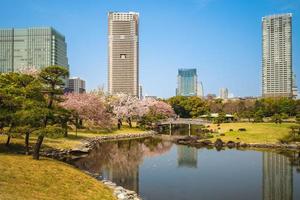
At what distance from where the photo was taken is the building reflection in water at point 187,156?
42716 millimetres

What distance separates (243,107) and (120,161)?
321ft

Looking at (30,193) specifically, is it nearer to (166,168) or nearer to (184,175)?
(184,175)

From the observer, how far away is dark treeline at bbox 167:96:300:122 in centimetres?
10054

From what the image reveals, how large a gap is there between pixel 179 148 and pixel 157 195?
103 ft

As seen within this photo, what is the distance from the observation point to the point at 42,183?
22266mm

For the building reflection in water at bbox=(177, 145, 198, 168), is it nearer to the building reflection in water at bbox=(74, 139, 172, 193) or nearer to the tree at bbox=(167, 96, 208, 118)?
the building reflection in water at bbox=(74, 139, 172, 193)

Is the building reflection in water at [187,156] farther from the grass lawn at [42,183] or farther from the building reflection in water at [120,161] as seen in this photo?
the grass lawn at [42,183]

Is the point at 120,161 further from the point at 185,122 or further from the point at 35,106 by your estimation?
the point at 185,122

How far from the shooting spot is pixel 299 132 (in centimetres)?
5975

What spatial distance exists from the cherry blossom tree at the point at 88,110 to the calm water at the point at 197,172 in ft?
44.3

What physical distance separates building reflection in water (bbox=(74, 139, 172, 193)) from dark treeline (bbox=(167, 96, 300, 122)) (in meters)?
39.9

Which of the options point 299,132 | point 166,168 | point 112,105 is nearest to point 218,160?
point 166,168

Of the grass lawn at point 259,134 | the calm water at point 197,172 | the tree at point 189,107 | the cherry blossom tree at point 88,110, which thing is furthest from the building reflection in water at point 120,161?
the tree at point 189,107

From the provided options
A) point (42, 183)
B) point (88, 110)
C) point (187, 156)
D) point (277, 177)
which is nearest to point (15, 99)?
point (42, 183)
